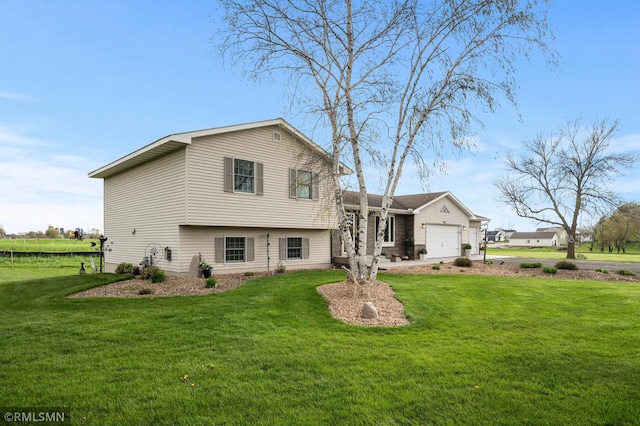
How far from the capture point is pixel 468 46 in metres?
8.98

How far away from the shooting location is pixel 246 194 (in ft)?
42.7

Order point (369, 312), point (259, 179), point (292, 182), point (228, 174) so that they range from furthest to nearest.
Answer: point (292, 182), point (259, 179), point (228, 174), point (369, 312)

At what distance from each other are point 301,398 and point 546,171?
108 feet

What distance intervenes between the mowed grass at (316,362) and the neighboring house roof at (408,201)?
33.0 feet

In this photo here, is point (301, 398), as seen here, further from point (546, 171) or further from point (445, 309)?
point (546, 171)

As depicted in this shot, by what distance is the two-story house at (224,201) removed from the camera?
11.9 m

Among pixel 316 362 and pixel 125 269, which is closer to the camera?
pixel 316 362

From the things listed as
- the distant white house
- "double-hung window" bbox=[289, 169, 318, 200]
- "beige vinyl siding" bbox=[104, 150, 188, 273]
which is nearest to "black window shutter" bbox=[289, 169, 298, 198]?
→ "double-hung window" bbox=[289, 169, 318, 200]

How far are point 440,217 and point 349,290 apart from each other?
50.0 feet

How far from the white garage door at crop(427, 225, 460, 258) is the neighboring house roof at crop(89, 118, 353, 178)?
Result: 10.3m

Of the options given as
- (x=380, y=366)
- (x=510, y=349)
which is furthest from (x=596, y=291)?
(x=380, y=366)

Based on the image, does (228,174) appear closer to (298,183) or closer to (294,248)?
(298,183)

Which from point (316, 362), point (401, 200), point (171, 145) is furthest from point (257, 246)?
point (401, 200)

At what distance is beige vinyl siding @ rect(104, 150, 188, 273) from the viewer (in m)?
12.1
